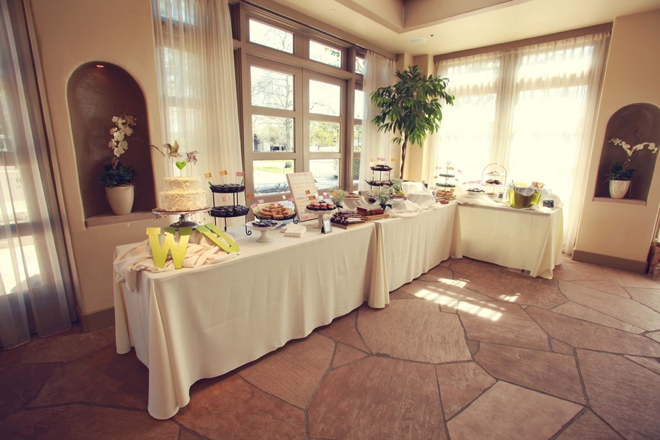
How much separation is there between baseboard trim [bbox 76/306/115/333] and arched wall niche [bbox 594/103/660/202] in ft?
17.5

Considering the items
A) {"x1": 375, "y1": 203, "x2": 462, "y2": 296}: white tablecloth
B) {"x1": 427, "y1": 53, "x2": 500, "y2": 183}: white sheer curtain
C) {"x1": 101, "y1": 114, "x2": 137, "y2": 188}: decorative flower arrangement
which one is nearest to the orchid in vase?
{"x1": 101, "y1": 114, "x2": 137, "y2": 188}: decorative flower arrangement

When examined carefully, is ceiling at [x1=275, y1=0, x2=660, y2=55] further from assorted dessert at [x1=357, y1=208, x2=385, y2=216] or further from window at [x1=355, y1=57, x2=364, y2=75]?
assorted dessert at [x1=357, y1=208, x2=385, y2=216]

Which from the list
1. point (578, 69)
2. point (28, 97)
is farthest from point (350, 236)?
point (578, 69)

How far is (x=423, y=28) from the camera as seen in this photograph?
156 inches

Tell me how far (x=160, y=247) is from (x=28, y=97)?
5.10 feet

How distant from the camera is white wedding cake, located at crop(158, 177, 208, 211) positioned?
1693mm

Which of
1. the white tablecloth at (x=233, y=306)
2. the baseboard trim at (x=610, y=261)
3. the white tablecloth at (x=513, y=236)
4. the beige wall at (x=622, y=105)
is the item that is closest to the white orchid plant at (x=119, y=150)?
the white tablecloth at (x=233, y=306)

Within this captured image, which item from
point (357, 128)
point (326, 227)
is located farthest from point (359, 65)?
point (326, 227)

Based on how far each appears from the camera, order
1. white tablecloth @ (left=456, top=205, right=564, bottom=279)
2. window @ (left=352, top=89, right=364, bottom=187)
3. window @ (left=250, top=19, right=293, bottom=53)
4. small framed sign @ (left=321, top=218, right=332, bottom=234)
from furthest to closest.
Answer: window @ (left=352, top=89, right=364, bottom=187) → window @ (left=250, top=19, right=293, bottom=53) → white tablecloth @ (left=456, top=205, right=564, bottom=279) → small framed sign @ (left=321, top=218, right=332, bottom=234)

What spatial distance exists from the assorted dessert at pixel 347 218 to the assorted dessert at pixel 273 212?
397 millimetres

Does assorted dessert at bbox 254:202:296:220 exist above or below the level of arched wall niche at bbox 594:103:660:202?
below

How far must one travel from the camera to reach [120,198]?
91.8 inches

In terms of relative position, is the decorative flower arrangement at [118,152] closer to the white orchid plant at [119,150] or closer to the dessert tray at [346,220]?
the white orchid plant at [119,150]

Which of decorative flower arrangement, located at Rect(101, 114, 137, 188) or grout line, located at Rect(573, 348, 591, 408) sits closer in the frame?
grout line, located at Rect(573, 348, 591, 408)
